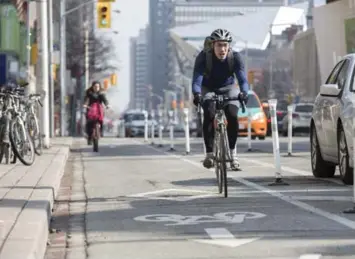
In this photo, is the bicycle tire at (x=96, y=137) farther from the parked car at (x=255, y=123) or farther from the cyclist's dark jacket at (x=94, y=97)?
the parked car at (x=255, y=123)

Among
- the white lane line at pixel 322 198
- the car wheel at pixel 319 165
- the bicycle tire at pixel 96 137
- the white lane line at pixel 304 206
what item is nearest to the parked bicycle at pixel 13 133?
the white lane line at pixel 304 206

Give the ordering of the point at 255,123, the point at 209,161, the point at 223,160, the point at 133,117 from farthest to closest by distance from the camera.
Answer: the point at 133,117 < the point at 255,123 < the point at 209,161 < the point at 223,160

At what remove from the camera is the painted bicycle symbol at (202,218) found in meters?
9.06

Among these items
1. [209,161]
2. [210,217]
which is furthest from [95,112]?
[210,217]

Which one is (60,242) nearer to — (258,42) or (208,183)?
(208,183)

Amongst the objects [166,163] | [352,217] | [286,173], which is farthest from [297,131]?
[352,217]

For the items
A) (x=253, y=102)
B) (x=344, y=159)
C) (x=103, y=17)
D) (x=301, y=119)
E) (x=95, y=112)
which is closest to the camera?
(x=344, y=159)

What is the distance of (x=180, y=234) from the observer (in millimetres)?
8359

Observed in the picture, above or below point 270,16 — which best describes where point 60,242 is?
below

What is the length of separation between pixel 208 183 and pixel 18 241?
614 centimetres

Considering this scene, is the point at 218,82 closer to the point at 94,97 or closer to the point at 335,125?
the point at 335,125

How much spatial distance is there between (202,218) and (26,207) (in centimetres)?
160

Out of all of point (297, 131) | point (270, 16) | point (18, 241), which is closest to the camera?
point (18, 241)

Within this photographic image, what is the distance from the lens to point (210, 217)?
937 centimetres
